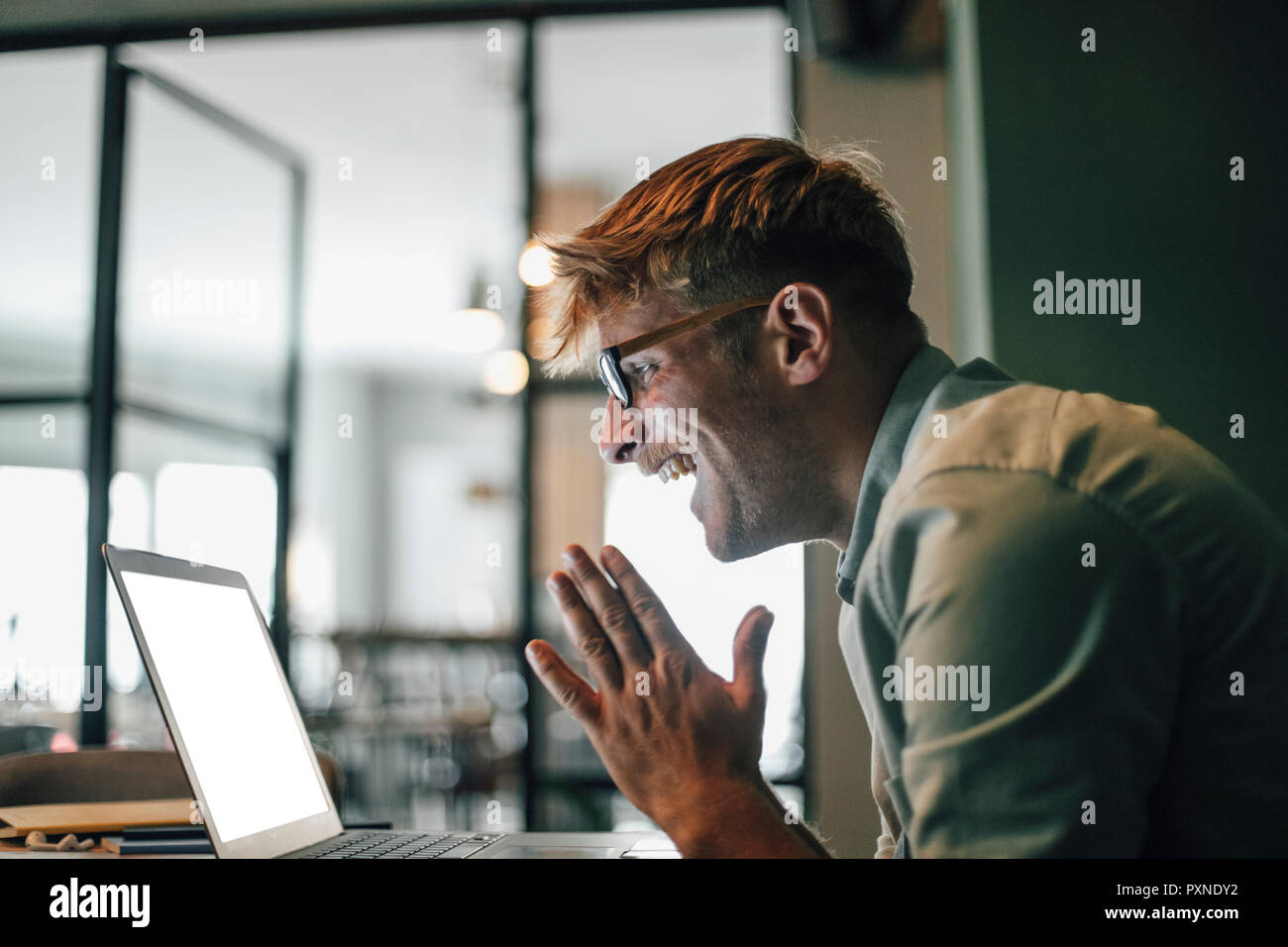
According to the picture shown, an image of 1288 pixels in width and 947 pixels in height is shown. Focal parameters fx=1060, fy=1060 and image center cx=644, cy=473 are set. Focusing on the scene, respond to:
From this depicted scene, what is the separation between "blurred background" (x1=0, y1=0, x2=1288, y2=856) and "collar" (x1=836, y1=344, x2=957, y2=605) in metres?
0.25

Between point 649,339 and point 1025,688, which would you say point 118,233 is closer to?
point 649,339

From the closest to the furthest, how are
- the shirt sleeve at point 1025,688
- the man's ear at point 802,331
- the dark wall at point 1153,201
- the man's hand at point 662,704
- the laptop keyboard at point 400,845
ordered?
1. the shirt sleeve at point 1025,688
2. the man's hand at point 662,704
3. the laptop keyboard at point 400,845
4. the man's ear at point 802,331
5. the dark wall at point 1153,201

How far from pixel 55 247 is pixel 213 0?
2561mm

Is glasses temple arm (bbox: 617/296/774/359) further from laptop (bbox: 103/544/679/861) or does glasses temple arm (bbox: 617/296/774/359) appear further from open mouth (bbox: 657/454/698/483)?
laptop (bbox: 103/544/679/861)

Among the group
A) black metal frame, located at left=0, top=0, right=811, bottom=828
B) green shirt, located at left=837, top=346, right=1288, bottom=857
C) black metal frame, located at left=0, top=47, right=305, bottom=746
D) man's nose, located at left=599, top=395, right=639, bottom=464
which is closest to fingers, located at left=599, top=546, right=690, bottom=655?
green shirt, located at left=837, top=346, right=1288, bottom=857

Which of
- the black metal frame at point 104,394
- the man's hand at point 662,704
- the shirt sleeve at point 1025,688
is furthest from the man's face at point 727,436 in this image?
the black metal frame at point 104,394

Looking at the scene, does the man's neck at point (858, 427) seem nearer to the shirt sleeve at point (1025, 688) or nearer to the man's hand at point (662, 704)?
the man's hand at point (662, 704)

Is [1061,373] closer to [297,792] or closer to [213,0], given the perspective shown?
[297,792]

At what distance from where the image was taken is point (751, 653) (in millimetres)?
967

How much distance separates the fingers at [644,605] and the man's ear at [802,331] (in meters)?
0.36

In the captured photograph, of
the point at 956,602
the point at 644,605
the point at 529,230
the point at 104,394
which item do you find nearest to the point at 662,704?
the point at 644,605

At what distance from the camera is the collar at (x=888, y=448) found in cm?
114

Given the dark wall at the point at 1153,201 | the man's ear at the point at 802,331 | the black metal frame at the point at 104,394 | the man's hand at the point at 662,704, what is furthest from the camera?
the black metal frame at the point at 104,394

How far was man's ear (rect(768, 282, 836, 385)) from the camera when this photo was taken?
1.19m
